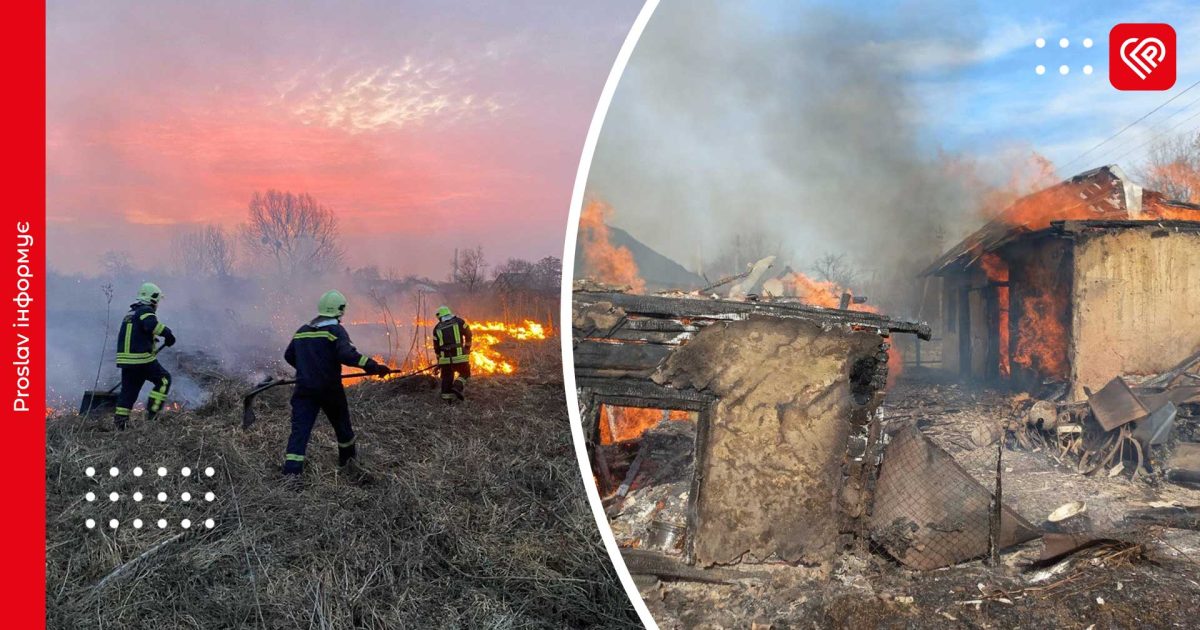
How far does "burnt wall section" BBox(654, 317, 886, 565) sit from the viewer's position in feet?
5.08

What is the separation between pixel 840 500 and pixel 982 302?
700cm

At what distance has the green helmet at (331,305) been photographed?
6.19 m

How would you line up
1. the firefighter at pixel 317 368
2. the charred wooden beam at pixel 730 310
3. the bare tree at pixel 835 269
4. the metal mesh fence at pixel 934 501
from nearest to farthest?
1. the charred wooden beam at pixel 730 310
2. the metal mesh fence at pixel 934 501
3. the bare tree at pixel 835 269
4. the firefighter at pixel 317 368

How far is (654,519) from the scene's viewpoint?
166 centimetres

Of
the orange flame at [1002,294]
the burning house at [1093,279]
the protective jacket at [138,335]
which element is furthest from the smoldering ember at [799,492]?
the protective jacket at [138,335]

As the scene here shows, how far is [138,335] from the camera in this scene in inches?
316

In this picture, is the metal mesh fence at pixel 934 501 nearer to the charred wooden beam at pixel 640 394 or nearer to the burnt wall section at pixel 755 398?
the burnt wall section at pixel 755 398

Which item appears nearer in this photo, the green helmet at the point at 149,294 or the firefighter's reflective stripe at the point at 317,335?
the firefighter's reflective stripe at the point at 317,335

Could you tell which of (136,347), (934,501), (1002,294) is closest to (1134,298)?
(1002,294)

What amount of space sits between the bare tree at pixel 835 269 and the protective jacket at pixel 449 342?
7.07 metres

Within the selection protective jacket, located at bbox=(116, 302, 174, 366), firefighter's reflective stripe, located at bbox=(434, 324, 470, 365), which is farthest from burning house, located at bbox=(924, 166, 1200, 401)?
protective jacket, located at bbox=(116, 302, 174, 366)

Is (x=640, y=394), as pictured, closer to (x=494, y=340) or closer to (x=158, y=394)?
(x=158, y=394)

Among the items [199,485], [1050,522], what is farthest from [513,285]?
[1050,522]

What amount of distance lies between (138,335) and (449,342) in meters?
4.06
